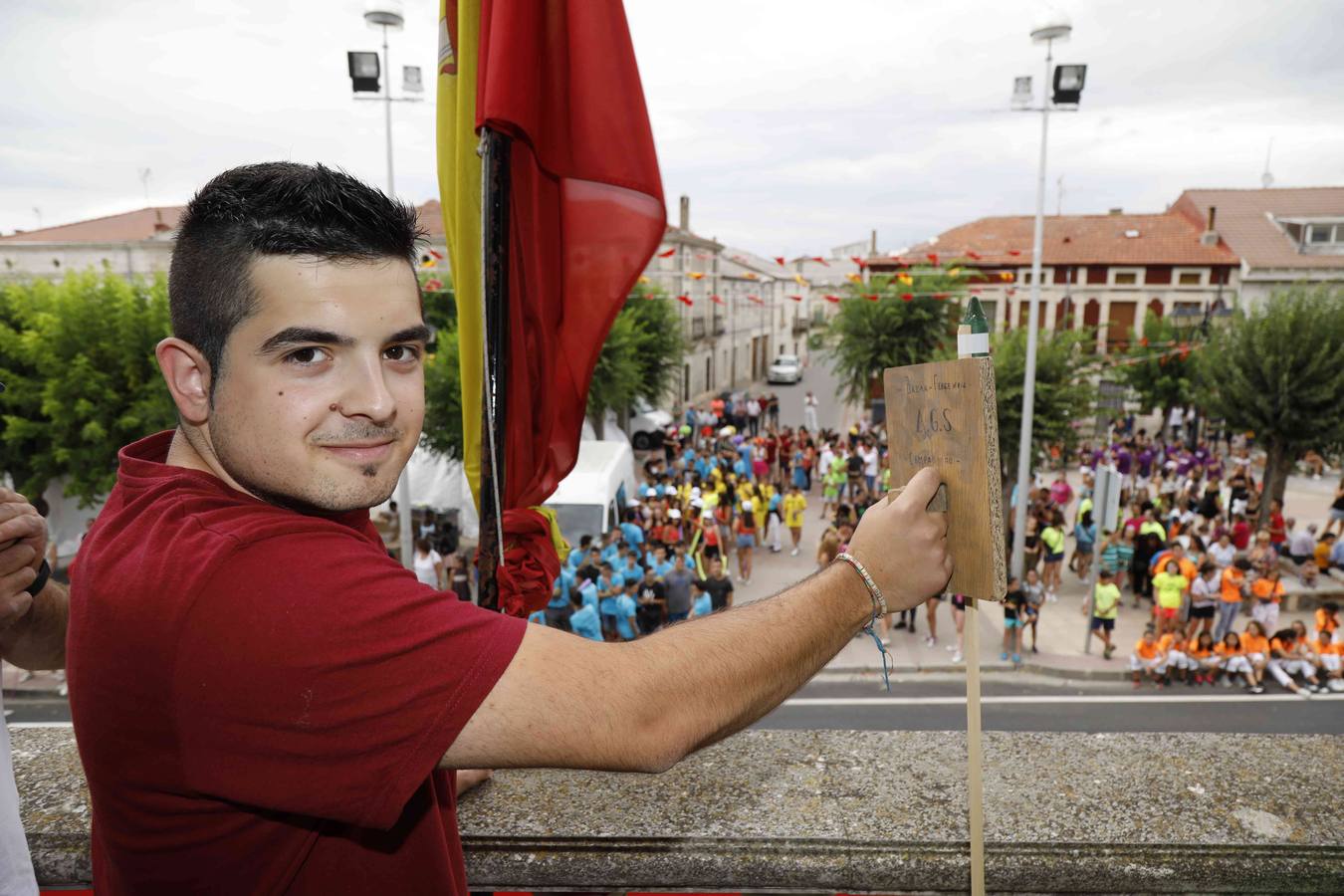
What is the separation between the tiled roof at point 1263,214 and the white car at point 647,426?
94.1 feet

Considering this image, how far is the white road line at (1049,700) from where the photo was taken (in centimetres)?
1138

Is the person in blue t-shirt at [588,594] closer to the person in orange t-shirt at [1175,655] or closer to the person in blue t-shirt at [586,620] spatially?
the person in blue t-shirt at [586,620]

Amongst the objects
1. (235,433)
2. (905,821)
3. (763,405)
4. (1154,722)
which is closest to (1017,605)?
(1154,722)

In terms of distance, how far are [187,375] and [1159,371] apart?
32.9 meters

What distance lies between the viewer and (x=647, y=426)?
97.8 feet

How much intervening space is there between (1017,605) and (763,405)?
2020 centimetres

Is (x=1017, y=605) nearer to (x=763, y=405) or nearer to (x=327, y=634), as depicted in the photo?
(x=327, y=634)

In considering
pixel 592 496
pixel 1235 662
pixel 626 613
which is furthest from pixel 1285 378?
pixel 626 613

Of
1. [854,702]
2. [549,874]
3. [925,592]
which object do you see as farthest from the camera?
[854,702]

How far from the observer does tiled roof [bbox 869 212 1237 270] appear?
41.0 m

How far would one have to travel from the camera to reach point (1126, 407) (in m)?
33.7

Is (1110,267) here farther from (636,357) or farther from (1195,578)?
(1195,578)

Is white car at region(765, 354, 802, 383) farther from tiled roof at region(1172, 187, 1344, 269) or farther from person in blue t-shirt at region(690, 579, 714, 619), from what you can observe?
person in blue t-shirt at region(690, 579, 714, 619)

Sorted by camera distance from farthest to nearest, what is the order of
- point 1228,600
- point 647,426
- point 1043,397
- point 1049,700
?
point 647,426 < point 1043,397 < point 1228,600 < point 1049,700
